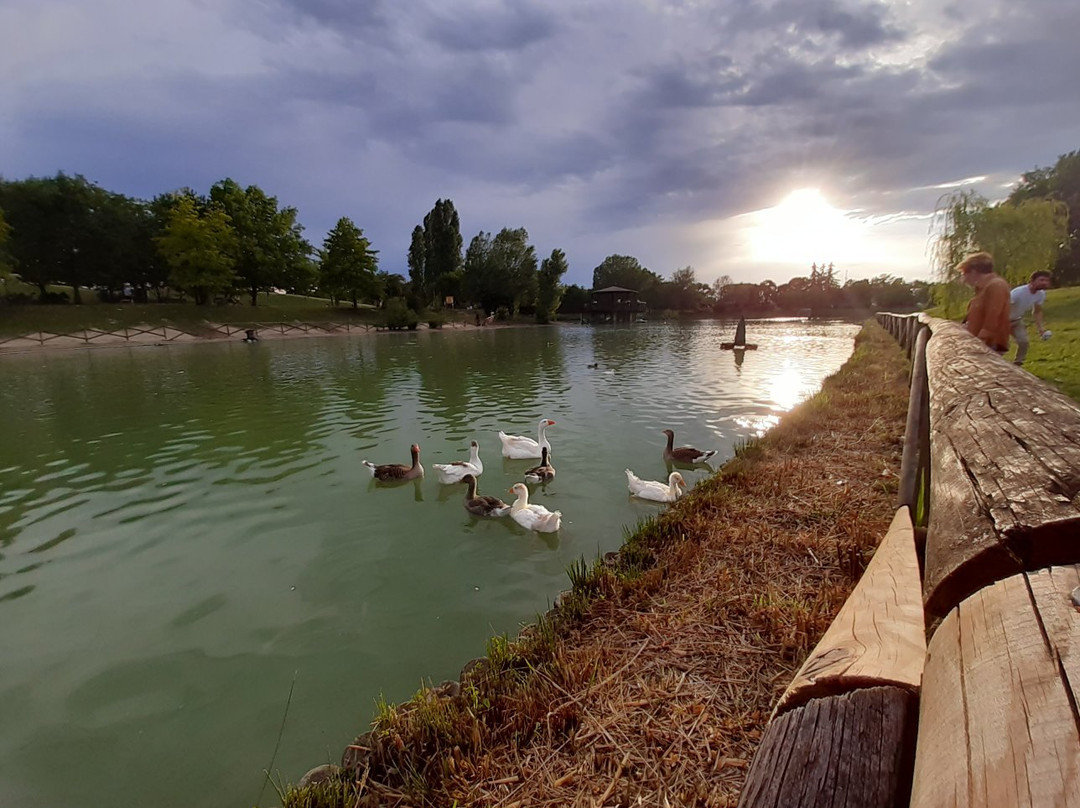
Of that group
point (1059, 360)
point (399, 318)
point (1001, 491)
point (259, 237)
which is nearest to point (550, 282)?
point (399, 318)

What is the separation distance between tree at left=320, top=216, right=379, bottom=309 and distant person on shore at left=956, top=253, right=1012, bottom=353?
210 ft

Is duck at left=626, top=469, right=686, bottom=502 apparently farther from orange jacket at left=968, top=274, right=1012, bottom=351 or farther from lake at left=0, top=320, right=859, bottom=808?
orange jacket at left=968, top=274, right=1012, bottom=351

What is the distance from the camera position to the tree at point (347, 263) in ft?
204

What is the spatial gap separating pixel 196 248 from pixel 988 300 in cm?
6139

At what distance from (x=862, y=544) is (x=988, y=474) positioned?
10.3 feet

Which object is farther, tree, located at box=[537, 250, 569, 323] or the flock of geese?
tree, located at box=[537, 250, 569, 323]

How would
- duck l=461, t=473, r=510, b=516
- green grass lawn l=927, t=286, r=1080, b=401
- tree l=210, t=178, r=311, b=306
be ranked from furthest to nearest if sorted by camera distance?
tree l=210, t=178, r=311, b=306 → green grass lawn l=927, t=286, r=1080, b=401 → duck l=461, t=473, r=510, b=516

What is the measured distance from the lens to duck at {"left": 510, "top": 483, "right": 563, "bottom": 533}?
6805mm

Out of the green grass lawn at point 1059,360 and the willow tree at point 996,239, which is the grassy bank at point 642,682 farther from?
the willow tree at point 996,239

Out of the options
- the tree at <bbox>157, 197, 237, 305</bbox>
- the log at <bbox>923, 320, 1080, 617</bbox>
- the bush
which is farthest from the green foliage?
the log at <bbox>923, 320, 1080, 617</bbox>

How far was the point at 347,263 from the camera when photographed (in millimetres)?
62188

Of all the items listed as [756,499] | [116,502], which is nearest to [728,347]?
[756,499]

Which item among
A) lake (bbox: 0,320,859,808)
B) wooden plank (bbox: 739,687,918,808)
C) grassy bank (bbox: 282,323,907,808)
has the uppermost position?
wooden plank (bbox: 739,687,918,808)

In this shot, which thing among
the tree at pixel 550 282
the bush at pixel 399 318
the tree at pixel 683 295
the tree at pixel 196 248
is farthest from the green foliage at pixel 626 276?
the tree at pixel 196 248
